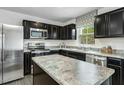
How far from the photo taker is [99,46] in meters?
3.44

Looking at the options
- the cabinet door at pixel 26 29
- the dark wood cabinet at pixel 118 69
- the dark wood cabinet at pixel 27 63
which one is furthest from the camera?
the cabinet door at pixel 26 29

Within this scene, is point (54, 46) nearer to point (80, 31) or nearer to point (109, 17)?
point (80, 31)

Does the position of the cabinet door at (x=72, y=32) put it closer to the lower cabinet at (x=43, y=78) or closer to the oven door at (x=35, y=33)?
the oven door at (x=35, y=33)

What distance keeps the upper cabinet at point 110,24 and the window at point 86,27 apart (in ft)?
2.08

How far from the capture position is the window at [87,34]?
3.85 meters

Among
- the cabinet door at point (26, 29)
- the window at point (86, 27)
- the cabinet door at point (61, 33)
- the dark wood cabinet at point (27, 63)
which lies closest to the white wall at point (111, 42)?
the window at point (86, 27)

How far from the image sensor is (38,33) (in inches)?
162

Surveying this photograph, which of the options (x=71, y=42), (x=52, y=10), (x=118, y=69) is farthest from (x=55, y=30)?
(x=118, y=69)

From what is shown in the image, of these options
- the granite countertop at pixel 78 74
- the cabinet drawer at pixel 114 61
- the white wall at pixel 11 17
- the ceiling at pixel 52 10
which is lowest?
the cabinet drawer at pixel 114 61

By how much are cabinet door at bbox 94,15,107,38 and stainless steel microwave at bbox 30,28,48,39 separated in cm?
238

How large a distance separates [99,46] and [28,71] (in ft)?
9.76

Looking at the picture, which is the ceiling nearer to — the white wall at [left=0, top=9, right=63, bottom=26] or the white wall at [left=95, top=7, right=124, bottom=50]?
the white wall at [left=0, top=9, right=63, bottom=26]

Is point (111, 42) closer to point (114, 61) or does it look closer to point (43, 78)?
point (114, 61)

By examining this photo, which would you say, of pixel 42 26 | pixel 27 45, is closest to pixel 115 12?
pixel 42 26
